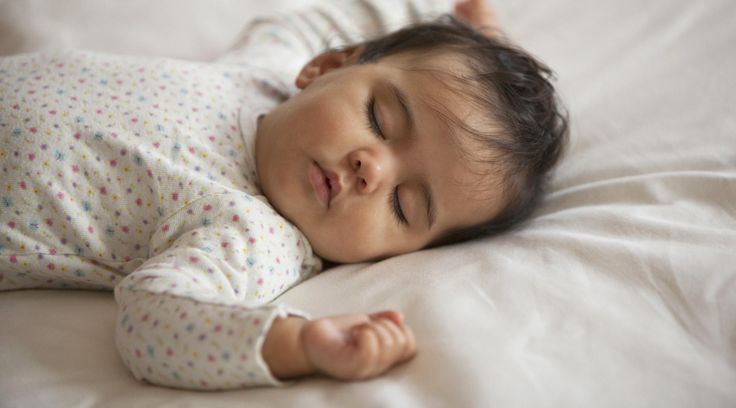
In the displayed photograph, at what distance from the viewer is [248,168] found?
3.77 ft

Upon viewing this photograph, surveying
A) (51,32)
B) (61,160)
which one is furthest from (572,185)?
(51,32)

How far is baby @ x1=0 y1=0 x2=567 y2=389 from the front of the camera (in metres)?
0.96

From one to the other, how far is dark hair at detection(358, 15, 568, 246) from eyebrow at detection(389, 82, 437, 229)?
72 millimetres

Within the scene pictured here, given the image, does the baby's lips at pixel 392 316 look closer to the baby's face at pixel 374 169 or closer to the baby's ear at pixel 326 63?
the baby's face at pixel 374 169

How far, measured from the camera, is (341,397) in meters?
0.74

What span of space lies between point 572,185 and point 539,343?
0.53m

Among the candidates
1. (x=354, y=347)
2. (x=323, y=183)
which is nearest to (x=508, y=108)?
(x=323, y=183)

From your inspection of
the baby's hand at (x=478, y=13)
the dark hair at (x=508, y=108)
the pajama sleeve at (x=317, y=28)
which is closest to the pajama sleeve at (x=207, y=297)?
the dark hair at (x=508, y=108)

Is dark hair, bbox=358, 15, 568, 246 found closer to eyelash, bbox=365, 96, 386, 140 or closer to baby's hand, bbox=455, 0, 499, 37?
eyelash, bbox=365, 96, 386, 140

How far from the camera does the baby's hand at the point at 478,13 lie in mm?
1687

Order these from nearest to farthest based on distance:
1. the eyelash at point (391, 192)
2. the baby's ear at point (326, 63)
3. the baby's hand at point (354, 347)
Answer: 1. the baby's hand at point (354, 347)
2. the eyelash at point (391, 192)
3. the baby's ear at point (326, 63)

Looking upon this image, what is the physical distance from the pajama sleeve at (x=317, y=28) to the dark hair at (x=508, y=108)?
1.16 ft

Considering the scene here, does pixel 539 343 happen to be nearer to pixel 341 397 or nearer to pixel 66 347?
pixel 341 397

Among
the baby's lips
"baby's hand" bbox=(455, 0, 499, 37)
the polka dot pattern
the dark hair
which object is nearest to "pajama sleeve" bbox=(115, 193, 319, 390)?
the polka dot pattern
